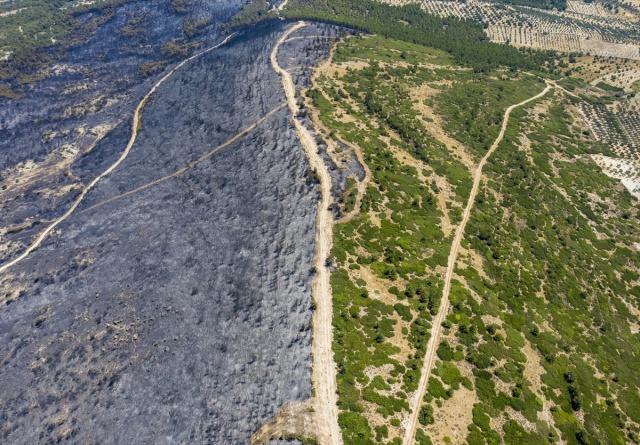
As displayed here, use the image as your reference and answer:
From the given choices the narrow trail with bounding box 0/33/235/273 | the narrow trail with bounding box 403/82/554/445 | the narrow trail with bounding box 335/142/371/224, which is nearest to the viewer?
the narrow trail with bounding box 403/82/554/445

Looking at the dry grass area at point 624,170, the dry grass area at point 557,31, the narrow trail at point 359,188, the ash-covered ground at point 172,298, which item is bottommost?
the ash-covered ground at point 172,298

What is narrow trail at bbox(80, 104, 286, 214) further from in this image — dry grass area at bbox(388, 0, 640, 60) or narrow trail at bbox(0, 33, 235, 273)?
dry grass area at bbox(388, 0, 640, 60)

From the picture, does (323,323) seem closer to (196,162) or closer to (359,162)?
(359,162)

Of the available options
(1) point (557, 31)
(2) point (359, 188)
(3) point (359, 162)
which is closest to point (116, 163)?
(3) point (359, 162)

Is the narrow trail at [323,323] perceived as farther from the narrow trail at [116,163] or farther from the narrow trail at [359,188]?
the narrow trail at [116,163]

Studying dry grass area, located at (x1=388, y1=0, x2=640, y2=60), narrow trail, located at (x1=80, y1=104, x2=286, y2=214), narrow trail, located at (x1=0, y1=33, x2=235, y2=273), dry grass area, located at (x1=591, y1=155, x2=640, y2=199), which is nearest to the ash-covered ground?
narrow trail, located at (x1=80, y1=104, x2=286, y2=214)

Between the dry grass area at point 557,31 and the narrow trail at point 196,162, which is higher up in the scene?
the dry grass area at point 557,31

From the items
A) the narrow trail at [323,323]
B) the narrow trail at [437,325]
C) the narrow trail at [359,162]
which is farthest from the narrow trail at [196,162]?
the narrow trail at [437,325]
